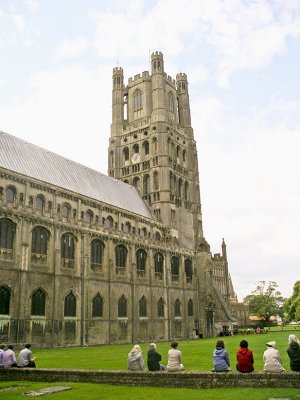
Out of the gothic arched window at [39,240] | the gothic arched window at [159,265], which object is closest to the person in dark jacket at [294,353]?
the gothic arched window at [39,240]

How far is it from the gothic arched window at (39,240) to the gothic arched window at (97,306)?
8.26 meters

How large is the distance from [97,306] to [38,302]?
8.20m

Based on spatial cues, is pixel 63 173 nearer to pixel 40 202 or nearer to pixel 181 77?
pixel 40 202

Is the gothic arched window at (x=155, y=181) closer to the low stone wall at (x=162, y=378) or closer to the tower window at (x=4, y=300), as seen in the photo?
the tower window at (x=4, y=300)

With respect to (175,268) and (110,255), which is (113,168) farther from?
(110,255)

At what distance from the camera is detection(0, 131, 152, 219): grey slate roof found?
4753 cm

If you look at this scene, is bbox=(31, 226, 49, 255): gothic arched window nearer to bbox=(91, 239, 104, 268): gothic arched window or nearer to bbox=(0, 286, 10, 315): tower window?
bbox=(0, 286, 10, 315): tower window

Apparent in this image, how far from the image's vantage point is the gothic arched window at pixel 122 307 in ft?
159

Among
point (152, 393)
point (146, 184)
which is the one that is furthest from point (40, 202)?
point (152, 393)

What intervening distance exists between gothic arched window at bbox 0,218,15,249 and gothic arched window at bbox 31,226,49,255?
232cm

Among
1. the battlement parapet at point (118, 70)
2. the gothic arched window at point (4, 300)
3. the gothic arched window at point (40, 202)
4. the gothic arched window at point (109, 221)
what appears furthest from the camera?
the battlement parapet at point (118, 70)

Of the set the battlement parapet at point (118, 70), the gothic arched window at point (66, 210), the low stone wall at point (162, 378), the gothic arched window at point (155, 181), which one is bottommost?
the low stone wall at point (162, 378)

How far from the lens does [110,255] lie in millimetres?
48281

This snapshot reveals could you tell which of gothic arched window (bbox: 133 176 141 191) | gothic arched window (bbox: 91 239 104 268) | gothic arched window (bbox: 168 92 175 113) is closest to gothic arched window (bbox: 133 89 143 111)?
gothic arched window (bbox: 168 92 175 113)
